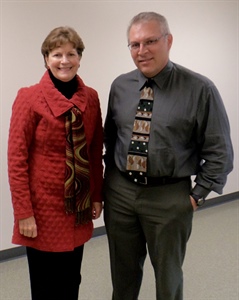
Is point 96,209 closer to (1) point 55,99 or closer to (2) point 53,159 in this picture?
(2) point 53,159

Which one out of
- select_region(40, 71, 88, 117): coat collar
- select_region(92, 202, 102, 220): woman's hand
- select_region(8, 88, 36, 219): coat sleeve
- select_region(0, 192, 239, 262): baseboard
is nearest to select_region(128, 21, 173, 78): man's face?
select_region(40, 71, 88, 117): coat collar

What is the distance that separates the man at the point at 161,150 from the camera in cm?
147

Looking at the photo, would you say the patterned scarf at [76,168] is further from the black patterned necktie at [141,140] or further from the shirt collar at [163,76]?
the shirt collar at [163,76]

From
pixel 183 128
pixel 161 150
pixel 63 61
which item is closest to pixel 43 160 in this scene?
pixel 63 61

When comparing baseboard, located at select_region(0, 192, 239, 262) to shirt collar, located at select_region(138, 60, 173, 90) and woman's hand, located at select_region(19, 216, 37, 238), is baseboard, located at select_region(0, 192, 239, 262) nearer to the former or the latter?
woman's hand, located at select_region(19, 216, 37, 238)

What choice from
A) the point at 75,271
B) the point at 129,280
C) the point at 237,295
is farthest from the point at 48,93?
the point at 237,295

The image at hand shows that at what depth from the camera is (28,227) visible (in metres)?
1.38

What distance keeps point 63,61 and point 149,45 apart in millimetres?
385

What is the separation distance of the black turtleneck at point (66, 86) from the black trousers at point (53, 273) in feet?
2.31

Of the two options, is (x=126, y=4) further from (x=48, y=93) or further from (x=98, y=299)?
(x=98, y=299)

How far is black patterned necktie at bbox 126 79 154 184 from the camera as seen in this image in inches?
58.7

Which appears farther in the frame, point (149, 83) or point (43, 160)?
point (149, 83)

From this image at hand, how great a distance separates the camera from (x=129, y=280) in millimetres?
1765

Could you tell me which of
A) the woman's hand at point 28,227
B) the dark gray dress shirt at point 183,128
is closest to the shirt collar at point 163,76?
the dark gray dress shirt at point 183,128
